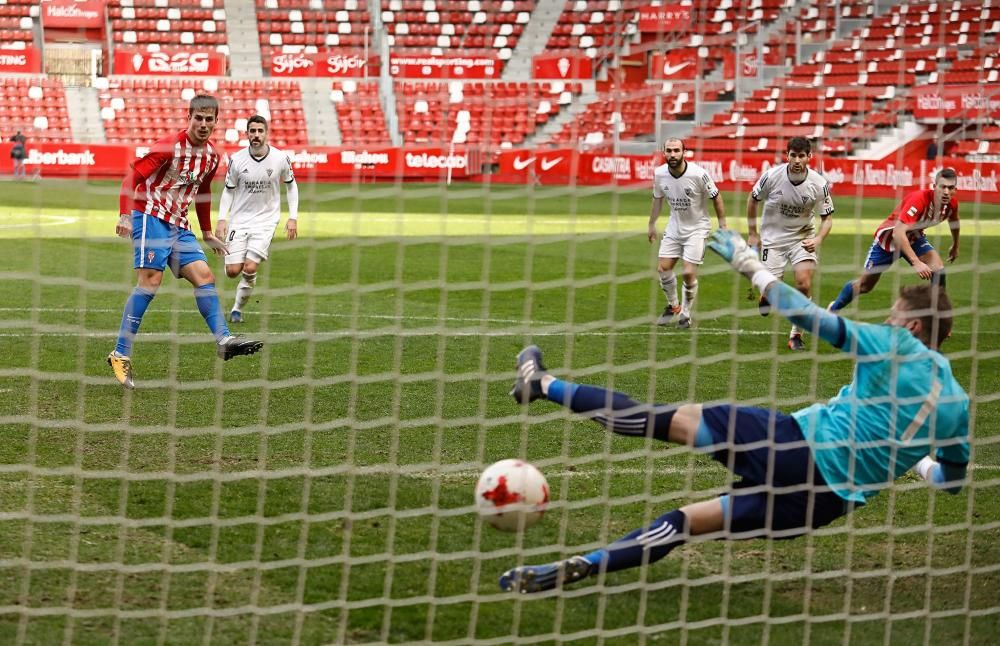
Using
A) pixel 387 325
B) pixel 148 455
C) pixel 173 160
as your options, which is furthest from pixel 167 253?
pixel 387 325

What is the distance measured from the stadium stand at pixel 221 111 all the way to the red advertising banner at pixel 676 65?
877 centimetres

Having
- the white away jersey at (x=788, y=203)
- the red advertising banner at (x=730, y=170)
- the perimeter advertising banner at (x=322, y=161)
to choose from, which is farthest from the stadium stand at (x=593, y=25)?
the white away jersey at (x=788, y=203)

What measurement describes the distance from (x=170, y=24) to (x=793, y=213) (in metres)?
28.2

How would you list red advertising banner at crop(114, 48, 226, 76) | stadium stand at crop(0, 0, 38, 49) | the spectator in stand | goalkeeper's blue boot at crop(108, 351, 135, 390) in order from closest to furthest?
1. goalkeeper's blue boot at crop(108, 351, 135, 390)
2. the spectator in stand
3. red advertising banner at crop(114, 48, 226, 76)
4. stadium stand at crop(0, 0, 38, 49)

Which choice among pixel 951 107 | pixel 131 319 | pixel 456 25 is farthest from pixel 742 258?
pixel 456 25

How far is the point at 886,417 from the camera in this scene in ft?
15.6

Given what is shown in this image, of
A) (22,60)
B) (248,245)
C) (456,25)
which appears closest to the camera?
(248,245)

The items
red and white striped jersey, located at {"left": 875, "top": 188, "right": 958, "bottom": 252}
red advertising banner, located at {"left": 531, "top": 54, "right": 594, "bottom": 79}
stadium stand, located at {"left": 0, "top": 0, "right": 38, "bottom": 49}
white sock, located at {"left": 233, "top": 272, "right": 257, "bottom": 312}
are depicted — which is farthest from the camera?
stadium stand, located at {"left": 0, "top": 0, "right": 38, "bottom": 49}

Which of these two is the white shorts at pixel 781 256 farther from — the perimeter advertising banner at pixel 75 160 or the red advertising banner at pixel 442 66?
the red advertising banner at pixel 442 66

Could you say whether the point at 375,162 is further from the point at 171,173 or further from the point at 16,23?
the point at 171,173

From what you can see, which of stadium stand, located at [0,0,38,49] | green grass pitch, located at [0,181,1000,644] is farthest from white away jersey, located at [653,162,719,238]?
stadium stand, located at [0,0,38,49]

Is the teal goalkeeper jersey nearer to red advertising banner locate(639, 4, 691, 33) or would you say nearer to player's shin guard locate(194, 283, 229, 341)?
player's shin guard locate(194, 283, 229, 341)

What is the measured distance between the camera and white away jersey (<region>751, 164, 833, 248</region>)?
11.6 m

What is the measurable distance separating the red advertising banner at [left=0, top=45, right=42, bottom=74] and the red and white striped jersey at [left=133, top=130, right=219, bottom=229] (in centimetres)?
2762
